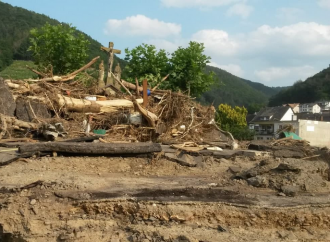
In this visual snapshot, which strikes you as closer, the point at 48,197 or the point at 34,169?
the point at 48,197

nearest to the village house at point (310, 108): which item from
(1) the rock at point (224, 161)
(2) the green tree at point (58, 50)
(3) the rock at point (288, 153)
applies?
(2) the green tree at point (58, 50)

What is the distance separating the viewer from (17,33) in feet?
182

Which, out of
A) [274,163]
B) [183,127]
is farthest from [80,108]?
[274,163]

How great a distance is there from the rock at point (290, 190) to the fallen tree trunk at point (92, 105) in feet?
16.2

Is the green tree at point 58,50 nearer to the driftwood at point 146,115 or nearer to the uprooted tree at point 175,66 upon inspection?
the uprooted tree at point 175,66

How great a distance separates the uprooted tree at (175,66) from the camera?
15.9 meters

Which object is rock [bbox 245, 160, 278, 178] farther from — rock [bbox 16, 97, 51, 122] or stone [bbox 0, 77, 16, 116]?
stone [bbox 0, 77, 16, 116]

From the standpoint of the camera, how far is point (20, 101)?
26.5 feet

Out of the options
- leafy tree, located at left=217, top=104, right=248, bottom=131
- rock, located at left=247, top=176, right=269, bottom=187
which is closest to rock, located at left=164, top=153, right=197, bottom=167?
rock, located at left=247, top=176, right=269, bottom=187

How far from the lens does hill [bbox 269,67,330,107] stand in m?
76.3

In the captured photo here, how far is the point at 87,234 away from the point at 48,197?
662 mm

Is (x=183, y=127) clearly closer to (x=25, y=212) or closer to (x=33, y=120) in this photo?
(x=33, y=120)

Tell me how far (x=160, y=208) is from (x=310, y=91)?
8024cm

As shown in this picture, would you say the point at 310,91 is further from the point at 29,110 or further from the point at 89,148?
the point at 89,148
